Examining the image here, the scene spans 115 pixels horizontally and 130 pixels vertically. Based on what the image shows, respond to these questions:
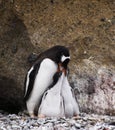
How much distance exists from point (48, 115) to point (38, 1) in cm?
183

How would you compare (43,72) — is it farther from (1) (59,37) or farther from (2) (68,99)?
(1) (59,37)

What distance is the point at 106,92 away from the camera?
6418 mm

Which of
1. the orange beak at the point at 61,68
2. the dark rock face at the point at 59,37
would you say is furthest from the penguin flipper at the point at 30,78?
the dark rock face at the point at 59,37

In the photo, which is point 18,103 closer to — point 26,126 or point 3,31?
point 3,31

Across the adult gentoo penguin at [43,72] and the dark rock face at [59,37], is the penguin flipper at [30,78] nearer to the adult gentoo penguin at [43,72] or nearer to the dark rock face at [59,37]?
the adult gentoo penguin at [43,72]

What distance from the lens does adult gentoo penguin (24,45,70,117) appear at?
572cm

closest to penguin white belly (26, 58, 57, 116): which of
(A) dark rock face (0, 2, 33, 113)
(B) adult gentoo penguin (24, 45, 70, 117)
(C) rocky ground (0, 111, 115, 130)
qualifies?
(B) adult gentoo penguin (24, 45, 70, 117)

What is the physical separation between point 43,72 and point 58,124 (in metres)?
0.80

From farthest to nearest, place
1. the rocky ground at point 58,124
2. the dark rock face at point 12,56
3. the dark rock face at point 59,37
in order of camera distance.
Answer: the dark rock face at point 12,56
the dark rock face at point 59,37
the rocky ground at point 58,124

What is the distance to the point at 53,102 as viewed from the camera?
563 cm

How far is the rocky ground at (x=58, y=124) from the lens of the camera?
4.97 meters

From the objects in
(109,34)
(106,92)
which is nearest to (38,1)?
(109,34)

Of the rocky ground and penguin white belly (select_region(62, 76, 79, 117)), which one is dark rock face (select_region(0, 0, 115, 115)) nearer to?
penguin white belly (select_region(62, 76, 79, 117))

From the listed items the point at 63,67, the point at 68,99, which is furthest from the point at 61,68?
the point at 68,99
